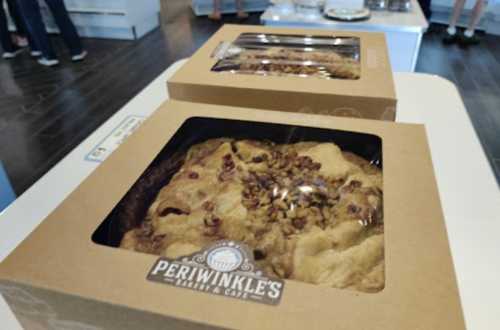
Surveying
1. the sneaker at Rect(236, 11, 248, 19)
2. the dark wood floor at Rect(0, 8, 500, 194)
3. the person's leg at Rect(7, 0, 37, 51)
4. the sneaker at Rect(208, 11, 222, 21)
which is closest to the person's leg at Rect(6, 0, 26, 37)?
the person's leg at Rect(7, 0, 37, 51)

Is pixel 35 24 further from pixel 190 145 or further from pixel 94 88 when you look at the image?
pixel 190 145

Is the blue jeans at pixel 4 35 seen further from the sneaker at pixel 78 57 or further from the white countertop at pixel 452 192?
the white countertop at pixel 452 192

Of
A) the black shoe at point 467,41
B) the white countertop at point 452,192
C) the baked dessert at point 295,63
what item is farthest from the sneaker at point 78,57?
the black shoe at point 467,41

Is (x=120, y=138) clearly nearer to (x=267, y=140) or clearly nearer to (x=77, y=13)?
(x=267, y=140)

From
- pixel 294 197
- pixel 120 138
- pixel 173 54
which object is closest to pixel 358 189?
pixel 294 197

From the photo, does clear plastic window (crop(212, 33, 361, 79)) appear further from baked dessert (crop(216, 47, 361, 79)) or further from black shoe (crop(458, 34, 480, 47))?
black shoe (crop(458, 34, 480, 47))

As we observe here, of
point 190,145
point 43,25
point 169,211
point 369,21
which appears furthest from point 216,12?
point 169,211
